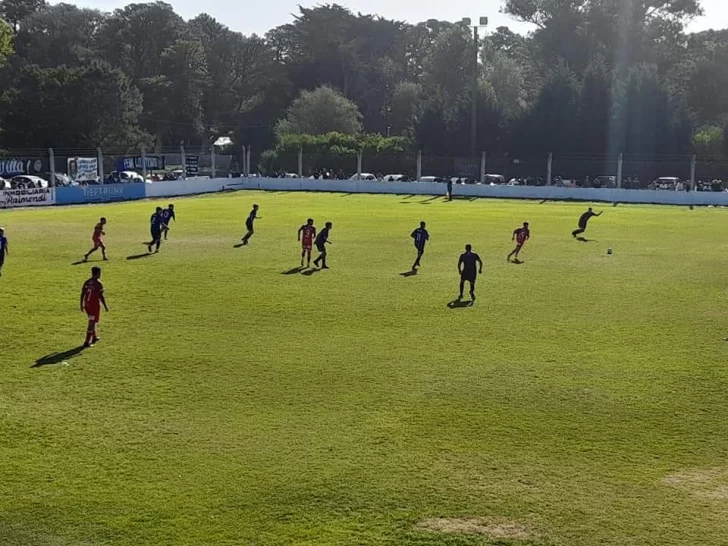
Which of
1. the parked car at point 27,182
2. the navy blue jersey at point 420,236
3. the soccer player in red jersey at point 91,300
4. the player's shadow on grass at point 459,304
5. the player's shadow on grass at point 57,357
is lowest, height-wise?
the player's shadow on grass at point 57,357

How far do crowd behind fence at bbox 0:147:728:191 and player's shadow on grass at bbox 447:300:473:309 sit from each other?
3503cm

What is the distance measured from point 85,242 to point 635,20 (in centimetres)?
7457

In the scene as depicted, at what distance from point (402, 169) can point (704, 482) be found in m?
64.2

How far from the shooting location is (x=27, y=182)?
5169 cm

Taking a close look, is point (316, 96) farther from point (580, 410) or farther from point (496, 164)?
point (580, 410)

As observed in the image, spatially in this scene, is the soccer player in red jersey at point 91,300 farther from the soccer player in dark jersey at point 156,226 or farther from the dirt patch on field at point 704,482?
the soccer player in dark jersey at point 156,226

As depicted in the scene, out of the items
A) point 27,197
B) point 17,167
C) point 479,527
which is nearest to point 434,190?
point 27,197

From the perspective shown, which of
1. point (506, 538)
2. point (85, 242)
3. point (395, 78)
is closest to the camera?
point (506, 538)

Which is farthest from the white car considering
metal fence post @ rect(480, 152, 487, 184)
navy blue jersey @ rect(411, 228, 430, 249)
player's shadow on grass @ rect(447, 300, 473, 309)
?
player's shadow on grass @ rect(447, 300, 473, 309)

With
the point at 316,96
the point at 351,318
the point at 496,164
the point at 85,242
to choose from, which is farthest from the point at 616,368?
the point at 316,96

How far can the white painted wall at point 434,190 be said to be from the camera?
56.2m

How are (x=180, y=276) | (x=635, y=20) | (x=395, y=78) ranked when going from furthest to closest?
(x=395, y=78) → (x=635, y=20) → (x=180, y=276)

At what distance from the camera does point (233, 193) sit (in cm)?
6334

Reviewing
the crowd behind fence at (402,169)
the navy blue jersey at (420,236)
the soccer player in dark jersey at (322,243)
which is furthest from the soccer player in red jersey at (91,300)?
the crowd behind fence at (402,169)
